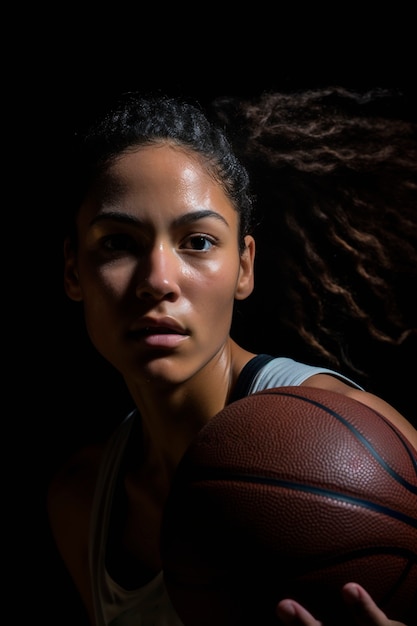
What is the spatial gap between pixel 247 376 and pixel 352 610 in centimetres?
68

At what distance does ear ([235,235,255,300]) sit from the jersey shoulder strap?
0.18 metres

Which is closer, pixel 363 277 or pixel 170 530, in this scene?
pixel 170 530

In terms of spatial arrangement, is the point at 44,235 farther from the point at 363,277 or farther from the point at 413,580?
A: the point at 413,580

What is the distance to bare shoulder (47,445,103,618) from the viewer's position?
203 cm

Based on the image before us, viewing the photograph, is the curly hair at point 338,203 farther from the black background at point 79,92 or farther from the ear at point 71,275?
the ear at point 71,275

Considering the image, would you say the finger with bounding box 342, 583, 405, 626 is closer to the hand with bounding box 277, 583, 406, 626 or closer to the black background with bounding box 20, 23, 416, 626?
the hand with bounding box 277, 583, 406, 626

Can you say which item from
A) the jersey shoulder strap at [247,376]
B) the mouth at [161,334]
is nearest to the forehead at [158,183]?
the mouth at [161,334]

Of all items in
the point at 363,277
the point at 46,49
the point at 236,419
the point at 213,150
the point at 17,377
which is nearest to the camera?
the point at 236,419

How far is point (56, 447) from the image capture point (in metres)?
2.55

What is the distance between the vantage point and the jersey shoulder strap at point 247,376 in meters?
1.70

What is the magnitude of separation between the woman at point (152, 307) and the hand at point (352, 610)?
45 centimetres

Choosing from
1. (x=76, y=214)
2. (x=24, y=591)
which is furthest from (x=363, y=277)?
(x=24, y=591)

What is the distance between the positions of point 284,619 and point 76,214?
1048 millimetres

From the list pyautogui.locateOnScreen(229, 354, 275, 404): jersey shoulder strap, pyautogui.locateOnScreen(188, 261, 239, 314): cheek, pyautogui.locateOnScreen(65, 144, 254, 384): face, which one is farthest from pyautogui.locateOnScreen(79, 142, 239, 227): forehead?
pyautogui.locateOnScreen(229, 354, 275, 404): jersey shoulder strap
